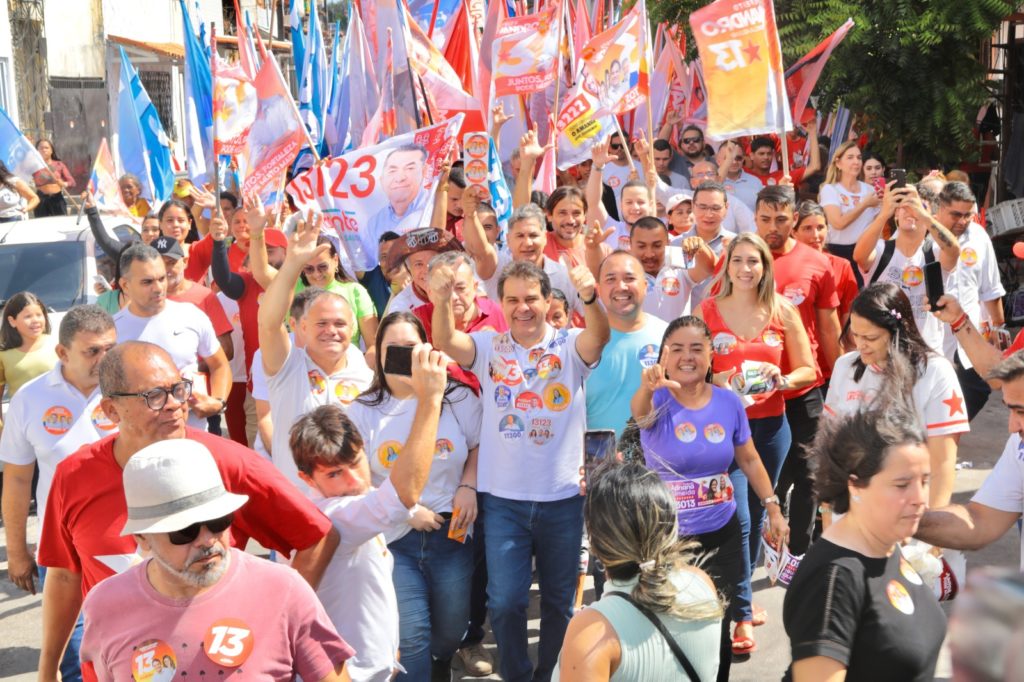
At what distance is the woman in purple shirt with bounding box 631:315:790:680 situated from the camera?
16.1ft

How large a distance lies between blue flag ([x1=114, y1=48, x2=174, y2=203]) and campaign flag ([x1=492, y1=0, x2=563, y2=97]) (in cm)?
368

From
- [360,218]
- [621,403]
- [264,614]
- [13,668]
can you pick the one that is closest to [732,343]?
[621,403]

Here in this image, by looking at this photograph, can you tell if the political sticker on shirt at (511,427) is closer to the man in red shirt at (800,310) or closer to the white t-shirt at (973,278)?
the man in red shirt at (800,310)

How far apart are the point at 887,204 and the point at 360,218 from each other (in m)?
3.29

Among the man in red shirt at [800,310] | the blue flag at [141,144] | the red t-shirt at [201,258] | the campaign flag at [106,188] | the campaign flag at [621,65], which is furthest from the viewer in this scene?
the blue flag at [141,144]

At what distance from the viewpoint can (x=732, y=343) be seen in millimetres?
5836

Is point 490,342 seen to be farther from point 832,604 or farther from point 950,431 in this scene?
point 832,604

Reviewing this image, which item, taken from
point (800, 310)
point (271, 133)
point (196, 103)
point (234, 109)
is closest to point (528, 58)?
point (271, 133)

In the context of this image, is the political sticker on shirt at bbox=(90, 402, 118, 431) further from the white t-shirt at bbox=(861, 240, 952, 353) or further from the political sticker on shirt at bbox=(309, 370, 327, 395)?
the white t-shirt at bbox=(861, 240, 952, 353)

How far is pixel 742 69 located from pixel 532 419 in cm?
491

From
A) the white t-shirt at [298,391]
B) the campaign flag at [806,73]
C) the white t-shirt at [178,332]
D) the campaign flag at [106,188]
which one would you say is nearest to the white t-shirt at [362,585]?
the white t-shirt at [298,391]

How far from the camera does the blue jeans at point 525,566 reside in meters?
4.87

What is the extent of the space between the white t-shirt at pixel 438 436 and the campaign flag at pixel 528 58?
17.5 feet

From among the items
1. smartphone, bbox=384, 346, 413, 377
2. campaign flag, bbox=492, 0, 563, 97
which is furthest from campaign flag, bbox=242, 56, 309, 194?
smartphone, bbox=384, 346, 413, 377
